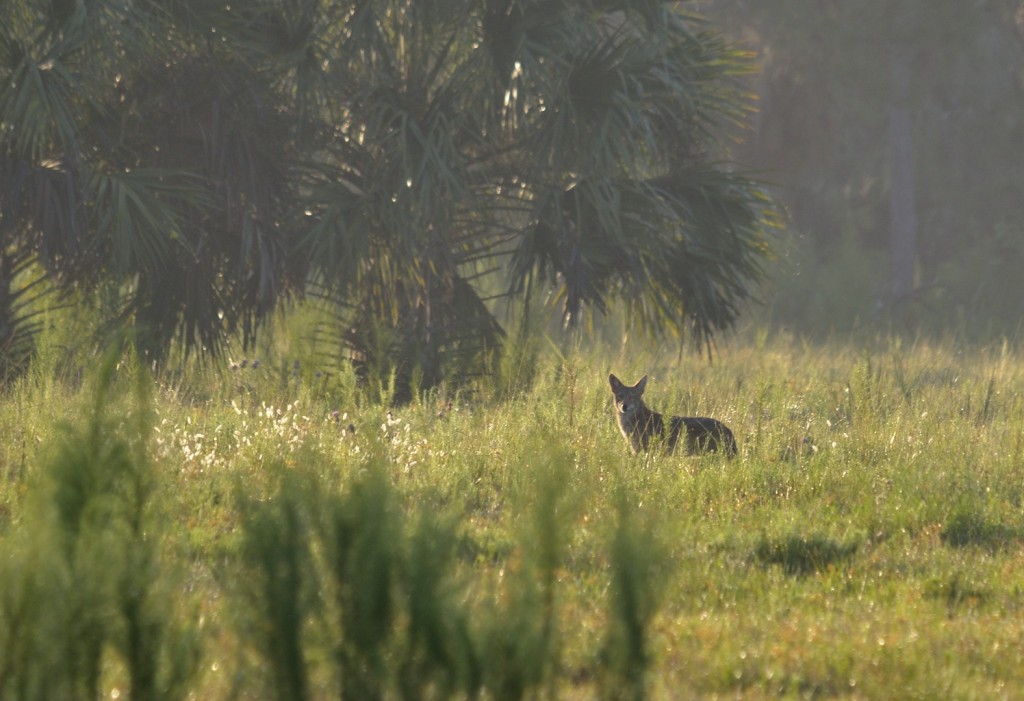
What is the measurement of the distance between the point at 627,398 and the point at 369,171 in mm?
3781

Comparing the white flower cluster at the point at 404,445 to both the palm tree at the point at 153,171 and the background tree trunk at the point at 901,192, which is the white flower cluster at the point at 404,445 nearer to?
the palm tree at the point at 153,171

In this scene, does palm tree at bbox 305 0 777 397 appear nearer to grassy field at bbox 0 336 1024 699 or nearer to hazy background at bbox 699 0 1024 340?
grassy field at bbox 0 336 1024 699

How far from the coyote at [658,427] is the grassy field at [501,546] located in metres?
0.18

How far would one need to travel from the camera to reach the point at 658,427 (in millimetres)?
9820

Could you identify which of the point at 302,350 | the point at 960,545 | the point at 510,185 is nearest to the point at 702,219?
the point at 510,185

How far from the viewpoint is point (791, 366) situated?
16828mm

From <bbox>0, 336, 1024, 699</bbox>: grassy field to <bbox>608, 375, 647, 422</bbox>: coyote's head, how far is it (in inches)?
8.8

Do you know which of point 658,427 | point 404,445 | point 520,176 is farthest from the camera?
point 520,176

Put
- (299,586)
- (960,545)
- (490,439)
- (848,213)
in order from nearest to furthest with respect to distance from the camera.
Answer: (299,586) < (960,545) < (490,439) < (848,213)

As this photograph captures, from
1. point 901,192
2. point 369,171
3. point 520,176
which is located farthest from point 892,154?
point 369,171

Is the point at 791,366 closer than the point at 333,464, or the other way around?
the point at 333,464

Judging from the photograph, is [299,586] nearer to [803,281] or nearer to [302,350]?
[302,350]

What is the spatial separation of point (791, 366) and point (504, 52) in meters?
6.06

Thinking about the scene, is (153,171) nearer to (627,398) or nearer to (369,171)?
(369,171)
